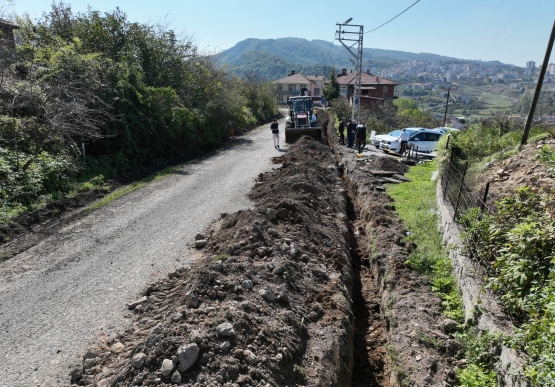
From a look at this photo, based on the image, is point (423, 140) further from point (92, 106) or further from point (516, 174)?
point (92, 106)

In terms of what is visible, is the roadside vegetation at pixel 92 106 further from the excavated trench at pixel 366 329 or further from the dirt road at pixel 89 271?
the excavated trench at pixel 366 329

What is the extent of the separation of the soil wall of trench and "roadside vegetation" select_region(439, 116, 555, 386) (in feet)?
3.25

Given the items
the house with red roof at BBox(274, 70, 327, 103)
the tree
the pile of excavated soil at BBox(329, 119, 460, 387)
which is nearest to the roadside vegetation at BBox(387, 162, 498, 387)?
the pile of excavated soil at BBox(329, 119, 460, 387)

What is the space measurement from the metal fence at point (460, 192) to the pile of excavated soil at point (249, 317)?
8.62 feet

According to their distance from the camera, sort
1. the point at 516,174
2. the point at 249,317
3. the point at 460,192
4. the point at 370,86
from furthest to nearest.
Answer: the point at 370,86 < the point at 516,174 < the point at 460,192 < the point at 249,317

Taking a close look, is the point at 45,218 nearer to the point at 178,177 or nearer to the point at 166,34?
the point at 178,177

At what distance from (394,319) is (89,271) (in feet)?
18.3

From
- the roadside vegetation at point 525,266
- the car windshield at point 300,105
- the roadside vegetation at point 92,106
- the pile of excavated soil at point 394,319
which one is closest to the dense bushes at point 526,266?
the roadside vegetation at point 525,266

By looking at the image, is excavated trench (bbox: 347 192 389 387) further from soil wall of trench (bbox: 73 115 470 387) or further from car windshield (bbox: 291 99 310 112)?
car windshield (bbox: 291 99 310 112)

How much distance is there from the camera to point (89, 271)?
7.07 metres

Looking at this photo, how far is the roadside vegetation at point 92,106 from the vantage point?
10.9 m

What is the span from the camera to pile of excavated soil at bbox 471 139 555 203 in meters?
8.60

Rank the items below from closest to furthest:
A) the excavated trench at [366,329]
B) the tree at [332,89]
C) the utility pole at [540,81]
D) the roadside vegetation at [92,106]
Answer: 1. the excavated trench at [366,329]
2. the roadside vegetation at [92,106]
3. the utility pole at [540,81]
4. the tree at [332,89]

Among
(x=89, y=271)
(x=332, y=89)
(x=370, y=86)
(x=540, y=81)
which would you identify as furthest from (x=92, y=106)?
(x=370, y=86)
